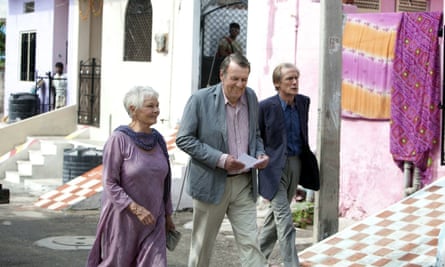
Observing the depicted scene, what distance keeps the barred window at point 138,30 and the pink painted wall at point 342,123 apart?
10.1 ft

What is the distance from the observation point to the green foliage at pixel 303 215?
34.4ft

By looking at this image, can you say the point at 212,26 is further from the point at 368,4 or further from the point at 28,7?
the point at 28,7

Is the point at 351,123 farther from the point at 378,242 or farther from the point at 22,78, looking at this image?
the point at 22,78

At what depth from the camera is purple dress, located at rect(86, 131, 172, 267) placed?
18.5 ft

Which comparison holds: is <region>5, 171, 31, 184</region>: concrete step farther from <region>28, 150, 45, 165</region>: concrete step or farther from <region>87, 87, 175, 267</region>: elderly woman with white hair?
<region>87, 87, 175, 267</region>: elderly woman with white hair

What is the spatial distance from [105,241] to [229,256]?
334cm

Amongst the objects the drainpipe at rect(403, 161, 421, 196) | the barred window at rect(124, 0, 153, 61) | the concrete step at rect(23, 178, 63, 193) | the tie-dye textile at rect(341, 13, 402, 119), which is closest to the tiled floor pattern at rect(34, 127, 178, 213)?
the concrete step at rect(23, 178, 63, 193)

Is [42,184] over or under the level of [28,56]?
under

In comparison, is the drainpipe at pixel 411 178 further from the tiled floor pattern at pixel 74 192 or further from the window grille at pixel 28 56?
the window grille at pixel 28 56

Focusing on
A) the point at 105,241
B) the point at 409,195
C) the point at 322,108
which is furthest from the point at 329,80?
the point at 105,241

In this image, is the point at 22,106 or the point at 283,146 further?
the point at 22,106

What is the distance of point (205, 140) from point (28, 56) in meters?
15.2

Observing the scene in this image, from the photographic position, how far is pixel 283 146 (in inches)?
293

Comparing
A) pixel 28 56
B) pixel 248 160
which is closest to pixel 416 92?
pixel 248 160
